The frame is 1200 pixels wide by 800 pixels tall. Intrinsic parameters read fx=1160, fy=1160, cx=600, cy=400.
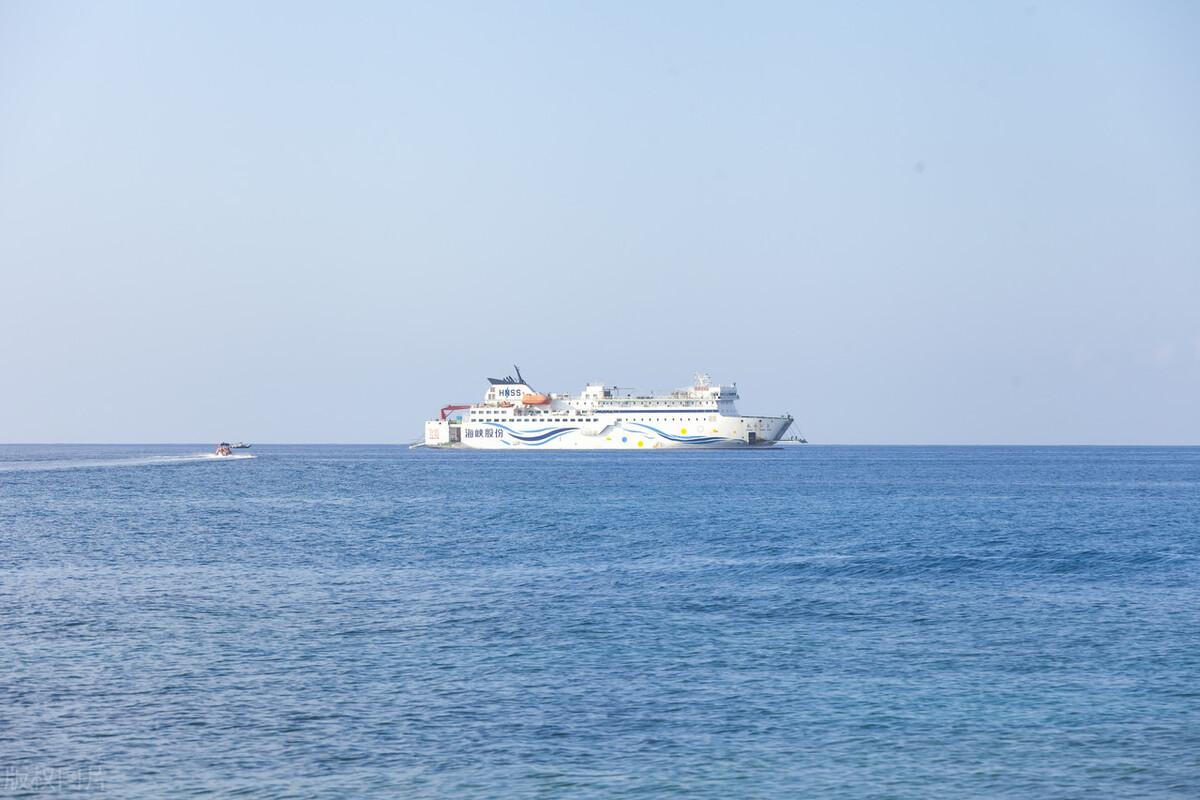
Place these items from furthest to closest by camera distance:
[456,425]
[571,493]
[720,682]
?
[456,425] < [571,493] < [720,682]

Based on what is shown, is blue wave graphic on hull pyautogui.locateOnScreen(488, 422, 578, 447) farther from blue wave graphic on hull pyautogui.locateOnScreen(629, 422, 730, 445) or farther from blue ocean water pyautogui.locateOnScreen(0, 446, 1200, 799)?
blue ocean water pyautogui.locateOnScreen(0, 446, 1200, 799)

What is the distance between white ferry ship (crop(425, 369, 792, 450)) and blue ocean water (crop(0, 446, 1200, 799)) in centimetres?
11213

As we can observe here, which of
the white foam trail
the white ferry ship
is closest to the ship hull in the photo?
the white ferry ship

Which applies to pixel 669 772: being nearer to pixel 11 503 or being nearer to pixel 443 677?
pixel 443 677

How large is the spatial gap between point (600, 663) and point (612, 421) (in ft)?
467

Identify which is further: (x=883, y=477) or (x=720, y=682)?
(x=883, y=477)

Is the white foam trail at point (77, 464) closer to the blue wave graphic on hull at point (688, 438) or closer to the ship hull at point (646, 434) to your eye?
the ship hull at point (646, 434)

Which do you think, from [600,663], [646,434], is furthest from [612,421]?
[600,663]

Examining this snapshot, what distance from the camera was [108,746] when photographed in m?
17.2

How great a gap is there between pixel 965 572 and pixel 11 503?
56.7 m

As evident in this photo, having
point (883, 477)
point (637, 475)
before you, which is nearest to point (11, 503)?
point (637, 475)

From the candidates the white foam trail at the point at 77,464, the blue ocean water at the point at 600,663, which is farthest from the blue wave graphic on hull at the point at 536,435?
the blue ocean water at the point at 600,663

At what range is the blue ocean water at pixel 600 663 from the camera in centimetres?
1631

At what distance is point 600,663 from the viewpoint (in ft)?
75.4
